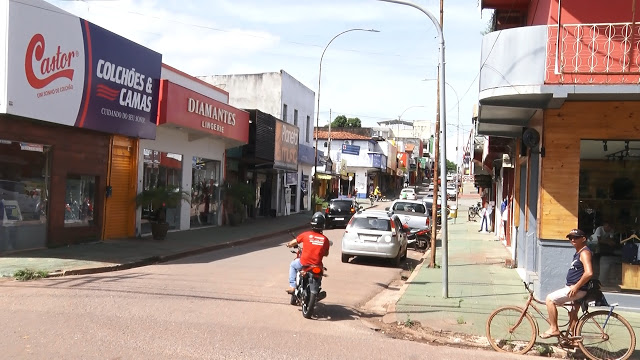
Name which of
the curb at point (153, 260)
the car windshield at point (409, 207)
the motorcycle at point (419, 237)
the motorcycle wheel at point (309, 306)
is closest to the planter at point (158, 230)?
the curb at point (153, 260)

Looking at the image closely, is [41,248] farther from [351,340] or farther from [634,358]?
[634,358]

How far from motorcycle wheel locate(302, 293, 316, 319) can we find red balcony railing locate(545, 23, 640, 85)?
556 cm

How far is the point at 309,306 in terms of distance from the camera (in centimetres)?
910

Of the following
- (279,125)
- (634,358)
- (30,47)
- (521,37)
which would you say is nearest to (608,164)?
(521,37)

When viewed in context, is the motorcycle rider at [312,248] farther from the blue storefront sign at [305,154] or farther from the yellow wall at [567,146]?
the blue storefront sign at [305,154]

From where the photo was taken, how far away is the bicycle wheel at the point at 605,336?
730 centimetres

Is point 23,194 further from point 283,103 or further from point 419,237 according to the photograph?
point 283,103

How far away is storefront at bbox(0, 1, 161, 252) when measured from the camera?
45.3 ft

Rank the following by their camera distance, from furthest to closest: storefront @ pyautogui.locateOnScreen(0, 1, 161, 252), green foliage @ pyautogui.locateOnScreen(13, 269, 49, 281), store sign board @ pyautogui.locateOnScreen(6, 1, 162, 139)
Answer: storefront @ pyautogui.locateOnScreen(0, 1, 161, 252), store sign board @ pyautogui.locateOnScreen(6, 1, 162, 139), green foliage @ pyautogui.locateOnScreen(13, 269, 49, 281)

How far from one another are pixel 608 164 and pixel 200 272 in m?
8.91

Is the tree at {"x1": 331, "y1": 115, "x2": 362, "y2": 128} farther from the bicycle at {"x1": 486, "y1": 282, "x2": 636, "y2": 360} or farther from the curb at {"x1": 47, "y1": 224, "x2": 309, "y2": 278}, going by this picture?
the bicycle at {"x1": 486, "y1": 282, "x2": 636, "y2": 360}

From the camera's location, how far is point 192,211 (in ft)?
80.0

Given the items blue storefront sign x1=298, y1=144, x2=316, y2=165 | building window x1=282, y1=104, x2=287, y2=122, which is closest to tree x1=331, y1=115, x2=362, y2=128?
blue storefront sign x1=298, y1=144, x2=316, y2=165

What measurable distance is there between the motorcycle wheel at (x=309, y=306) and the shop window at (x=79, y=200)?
376 inches
